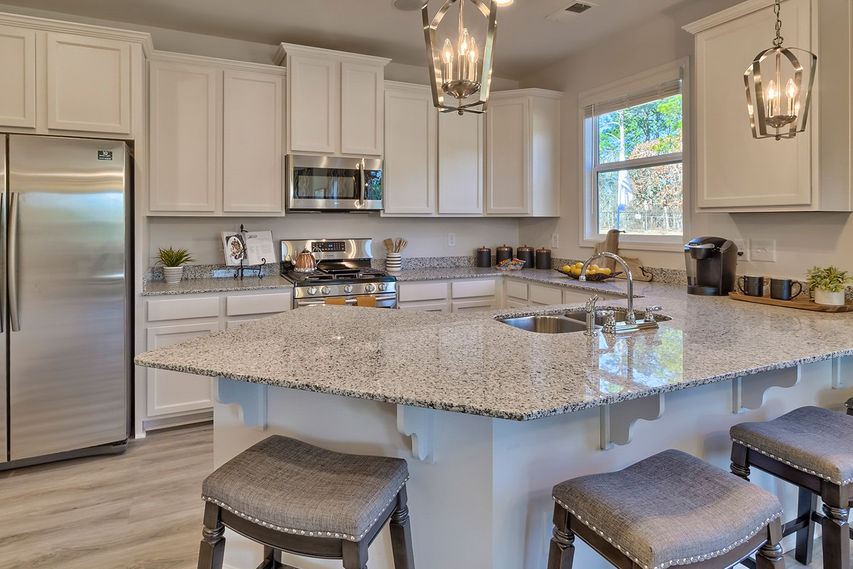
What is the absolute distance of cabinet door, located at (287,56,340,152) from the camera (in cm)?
363

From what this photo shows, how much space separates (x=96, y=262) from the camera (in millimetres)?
2762

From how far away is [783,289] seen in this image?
2436 mm

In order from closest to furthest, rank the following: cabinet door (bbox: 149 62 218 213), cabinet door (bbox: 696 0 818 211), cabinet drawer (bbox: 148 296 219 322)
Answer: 1. cabinet door (bbox: 696 0 818 211)
2. cabinet drawer (bbox: 148 296 219 322)
3. cabinet door (bbox: 149 62 218 213)

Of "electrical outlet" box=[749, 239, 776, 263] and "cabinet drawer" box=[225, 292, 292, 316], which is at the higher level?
"electrical outlet" box=[749, 239, 776, 263]

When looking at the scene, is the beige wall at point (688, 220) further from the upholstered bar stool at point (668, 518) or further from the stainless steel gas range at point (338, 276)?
the upholstered bar stool at point (668, 518)

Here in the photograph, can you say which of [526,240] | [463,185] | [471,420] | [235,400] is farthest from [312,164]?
[471,420]

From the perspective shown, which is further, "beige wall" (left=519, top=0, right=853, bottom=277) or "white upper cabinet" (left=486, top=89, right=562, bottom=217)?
"white upper cabinet" (left=486, top=89, right=562, bottom=217)

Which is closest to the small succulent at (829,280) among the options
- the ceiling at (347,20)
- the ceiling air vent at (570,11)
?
the ceiling at (347,20)

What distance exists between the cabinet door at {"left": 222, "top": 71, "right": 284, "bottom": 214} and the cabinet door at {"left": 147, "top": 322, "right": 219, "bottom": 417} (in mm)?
923

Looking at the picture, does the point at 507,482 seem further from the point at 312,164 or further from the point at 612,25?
the point at 612,25

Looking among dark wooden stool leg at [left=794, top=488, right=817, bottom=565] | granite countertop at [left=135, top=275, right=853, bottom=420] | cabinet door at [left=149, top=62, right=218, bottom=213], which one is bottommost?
dark wooden stool leg at [left=794, top=488, right=817, bottom=565]

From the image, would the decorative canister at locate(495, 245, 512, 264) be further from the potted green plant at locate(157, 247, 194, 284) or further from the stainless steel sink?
the potted green plant at locate(157, 247, 194, 284)

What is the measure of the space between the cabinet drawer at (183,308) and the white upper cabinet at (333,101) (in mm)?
1249

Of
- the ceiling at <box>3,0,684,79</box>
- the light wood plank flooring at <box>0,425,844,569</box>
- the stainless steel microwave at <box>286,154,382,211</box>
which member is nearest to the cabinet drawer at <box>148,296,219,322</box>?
the light wood plank flooring at <box>0,425,844,569</box>
